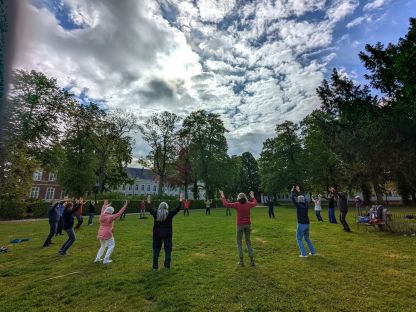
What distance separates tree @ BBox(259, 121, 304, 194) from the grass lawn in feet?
119

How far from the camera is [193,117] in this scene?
52.1 metres

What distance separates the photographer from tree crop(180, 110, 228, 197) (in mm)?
49844

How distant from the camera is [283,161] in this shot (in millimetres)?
48031

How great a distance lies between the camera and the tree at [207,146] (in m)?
49.8

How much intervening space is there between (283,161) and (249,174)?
1484 inches

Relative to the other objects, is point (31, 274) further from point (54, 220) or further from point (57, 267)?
point (54, 220)

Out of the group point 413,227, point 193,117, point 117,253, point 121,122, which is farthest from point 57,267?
point 193,117

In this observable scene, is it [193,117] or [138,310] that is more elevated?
[193,117]

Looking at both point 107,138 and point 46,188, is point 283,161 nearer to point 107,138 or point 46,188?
point 107,138

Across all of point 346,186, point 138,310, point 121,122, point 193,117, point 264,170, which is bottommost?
point 138,310

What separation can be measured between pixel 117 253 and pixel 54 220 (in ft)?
15.1

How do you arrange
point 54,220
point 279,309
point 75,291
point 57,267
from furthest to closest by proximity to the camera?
point 54,220, point 57,267, point 75,291, point 279,309

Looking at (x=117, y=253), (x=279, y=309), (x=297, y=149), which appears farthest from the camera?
(x=297, y=149)

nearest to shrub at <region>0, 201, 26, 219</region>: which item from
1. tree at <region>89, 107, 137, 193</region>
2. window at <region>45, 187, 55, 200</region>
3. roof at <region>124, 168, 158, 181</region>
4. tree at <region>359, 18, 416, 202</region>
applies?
tree at <region>89, 107, 137, 193</region>
